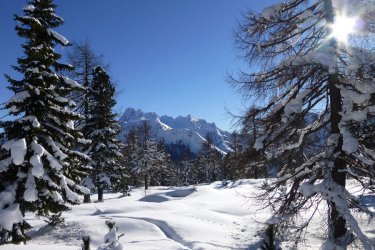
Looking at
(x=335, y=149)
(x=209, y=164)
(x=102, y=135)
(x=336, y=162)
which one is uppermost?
(x=102, y=135)

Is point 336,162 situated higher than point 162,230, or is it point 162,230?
point 336,162

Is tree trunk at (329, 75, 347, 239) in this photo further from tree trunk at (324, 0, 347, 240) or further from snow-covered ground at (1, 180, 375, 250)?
snow-covered ground at (1, 180, 375, 250)

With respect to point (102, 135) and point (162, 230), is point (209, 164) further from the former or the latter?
point (162, 230)

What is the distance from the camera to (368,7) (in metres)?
7.45

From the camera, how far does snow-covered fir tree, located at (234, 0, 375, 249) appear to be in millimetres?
7324

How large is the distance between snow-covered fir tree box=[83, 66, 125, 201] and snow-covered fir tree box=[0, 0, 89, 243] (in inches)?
516

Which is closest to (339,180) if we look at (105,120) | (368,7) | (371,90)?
(371,90)

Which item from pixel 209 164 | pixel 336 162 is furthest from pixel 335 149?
→ pixel 209 164

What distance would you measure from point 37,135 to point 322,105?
31.3ft

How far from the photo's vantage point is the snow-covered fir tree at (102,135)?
26891 mm

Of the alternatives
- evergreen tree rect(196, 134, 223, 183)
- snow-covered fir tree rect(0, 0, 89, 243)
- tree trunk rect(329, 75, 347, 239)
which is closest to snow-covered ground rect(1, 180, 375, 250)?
snow-covered fir tree rect(0, 0, 89, 243)

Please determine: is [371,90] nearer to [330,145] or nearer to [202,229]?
[330,145]

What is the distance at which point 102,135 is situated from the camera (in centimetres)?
2694

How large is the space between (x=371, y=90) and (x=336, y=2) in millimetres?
2336
